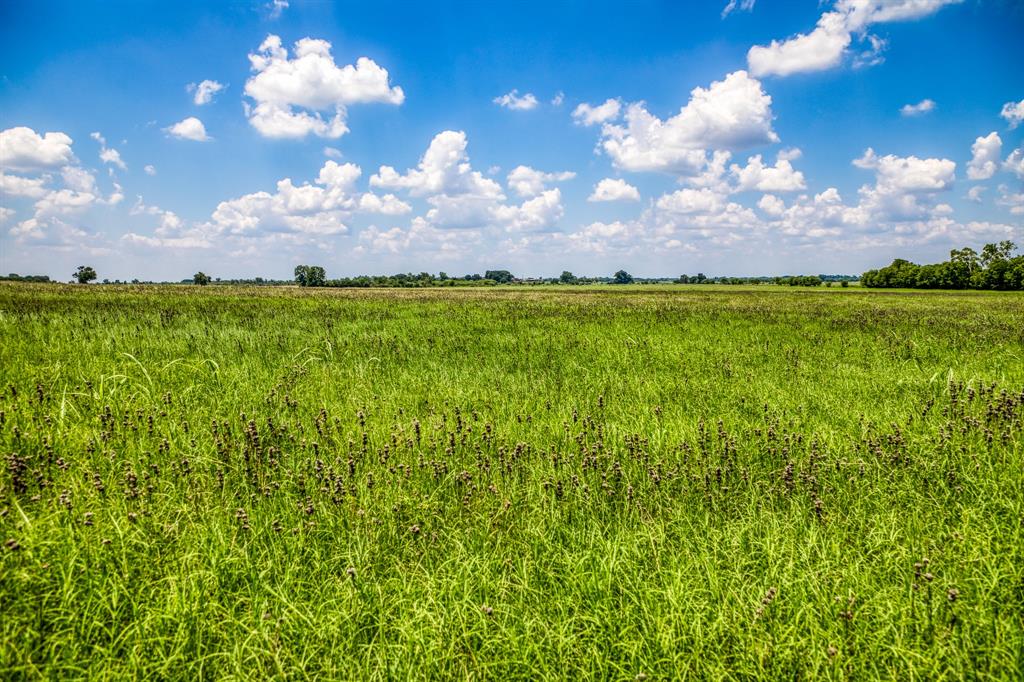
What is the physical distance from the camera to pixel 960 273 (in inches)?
3423

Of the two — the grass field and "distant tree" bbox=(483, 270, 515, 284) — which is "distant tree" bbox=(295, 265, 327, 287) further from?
the grass field

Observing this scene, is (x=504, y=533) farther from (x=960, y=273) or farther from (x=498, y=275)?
(x=498, y=275)

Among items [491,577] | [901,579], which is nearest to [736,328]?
[901,579]

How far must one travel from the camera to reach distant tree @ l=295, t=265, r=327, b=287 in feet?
357

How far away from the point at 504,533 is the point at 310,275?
122611 millimetres

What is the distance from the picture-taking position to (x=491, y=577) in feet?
10.3

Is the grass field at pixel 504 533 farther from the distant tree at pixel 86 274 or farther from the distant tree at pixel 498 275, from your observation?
A: the distant tree at pixel 498 275

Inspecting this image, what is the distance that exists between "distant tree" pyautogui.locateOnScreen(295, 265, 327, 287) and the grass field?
10890 cm

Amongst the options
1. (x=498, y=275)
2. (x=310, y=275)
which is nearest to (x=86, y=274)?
(x=310, y=275)

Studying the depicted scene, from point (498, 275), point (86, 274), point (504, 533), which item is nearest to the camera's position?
point (504, 533)

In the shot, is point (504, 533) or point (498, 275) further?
point (498, 275)

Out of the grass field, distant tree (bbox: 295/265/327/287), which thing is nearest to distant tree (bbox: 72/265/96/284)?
distant tree (bbox: 295/265/327/287)

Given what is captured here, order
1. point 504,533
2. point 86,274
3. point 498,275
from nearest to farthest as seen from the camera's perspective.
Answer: point 504,533
point 86,274
point 498,275

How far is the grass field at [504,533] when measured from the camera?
8.23ft
